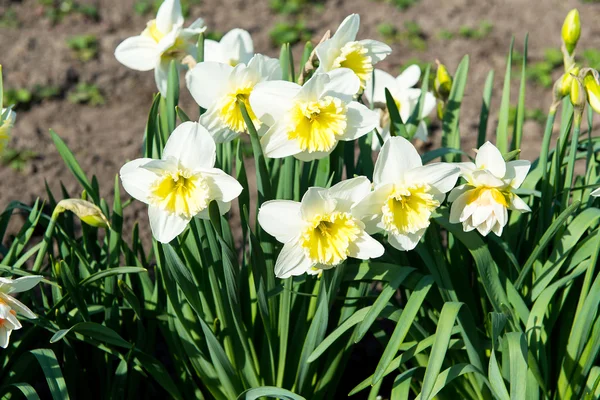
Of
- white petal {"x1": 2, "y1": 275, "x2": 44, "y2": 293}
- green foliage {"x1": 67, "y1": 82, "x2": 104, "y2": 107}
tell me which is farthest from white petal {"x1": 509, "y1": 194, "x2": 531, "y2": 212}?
green foliage {"x1": 67, "y1": 82, "x2": 104, "y2": 107}

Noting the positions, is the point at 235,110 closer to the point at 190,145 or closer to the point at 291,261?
the point at 190,145

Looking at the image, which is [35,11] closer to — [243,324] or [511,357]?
[243,324]

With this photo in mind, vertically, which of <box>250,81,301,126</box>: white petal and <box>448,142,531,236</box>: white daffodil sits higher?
<box>250,81,301,126</box>: white petal

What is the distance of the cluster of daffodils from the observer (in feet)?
4.35

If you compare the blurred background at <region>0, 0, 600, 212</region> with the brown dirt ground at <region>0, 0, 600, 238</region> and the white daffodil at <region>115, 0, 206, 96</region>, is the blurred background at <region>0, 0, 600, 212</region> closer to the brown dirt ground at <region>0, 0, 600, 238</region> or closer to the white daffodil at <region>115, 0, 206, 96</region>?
the brown dirt ground at <region>0, 0, 600, 238</region>

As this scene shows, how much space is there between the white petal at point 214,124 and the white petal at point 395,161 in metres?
0.32

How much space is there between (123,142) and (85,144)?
0.58 ft

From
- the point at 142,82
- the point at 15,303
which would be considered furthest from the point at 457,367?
the point at 142,82

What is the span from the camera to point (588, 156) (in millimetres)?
1726

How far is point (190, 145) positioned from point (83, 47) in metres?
2.73

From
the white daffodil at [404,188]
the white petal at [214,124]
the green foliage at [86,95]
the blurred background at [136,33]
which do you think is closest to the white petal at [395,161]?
the white daffodil at [404,188]

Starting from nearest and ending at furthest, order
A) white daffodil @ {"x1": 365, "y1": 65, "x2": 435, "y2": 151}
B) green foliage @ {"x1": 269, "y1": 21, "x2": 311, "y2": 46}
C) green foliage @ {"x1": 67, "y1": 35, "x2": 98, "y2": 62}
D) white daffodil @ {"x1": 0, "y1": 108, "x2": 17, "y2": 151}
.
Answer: white daffodil @ {"x1": 0, "y1": 108, "x2": 17, "y2": 151}
white daffodil @ {"x1": 365, "y1": 65, "x2": 435, "y2": 151}
green foliage @ {"x1": 67, "y1": 35, "x2": 98, "y2": 62}
green foliage @ {"x1": 269, "y1": 21, "x2": 311, "y2": 46}

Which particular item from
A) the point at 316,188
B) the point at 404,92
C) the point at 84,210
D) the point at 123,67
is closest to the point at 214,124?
the point at 316,188

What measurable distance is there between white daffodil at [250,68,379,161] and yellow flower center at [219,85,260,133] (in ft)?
0.16
